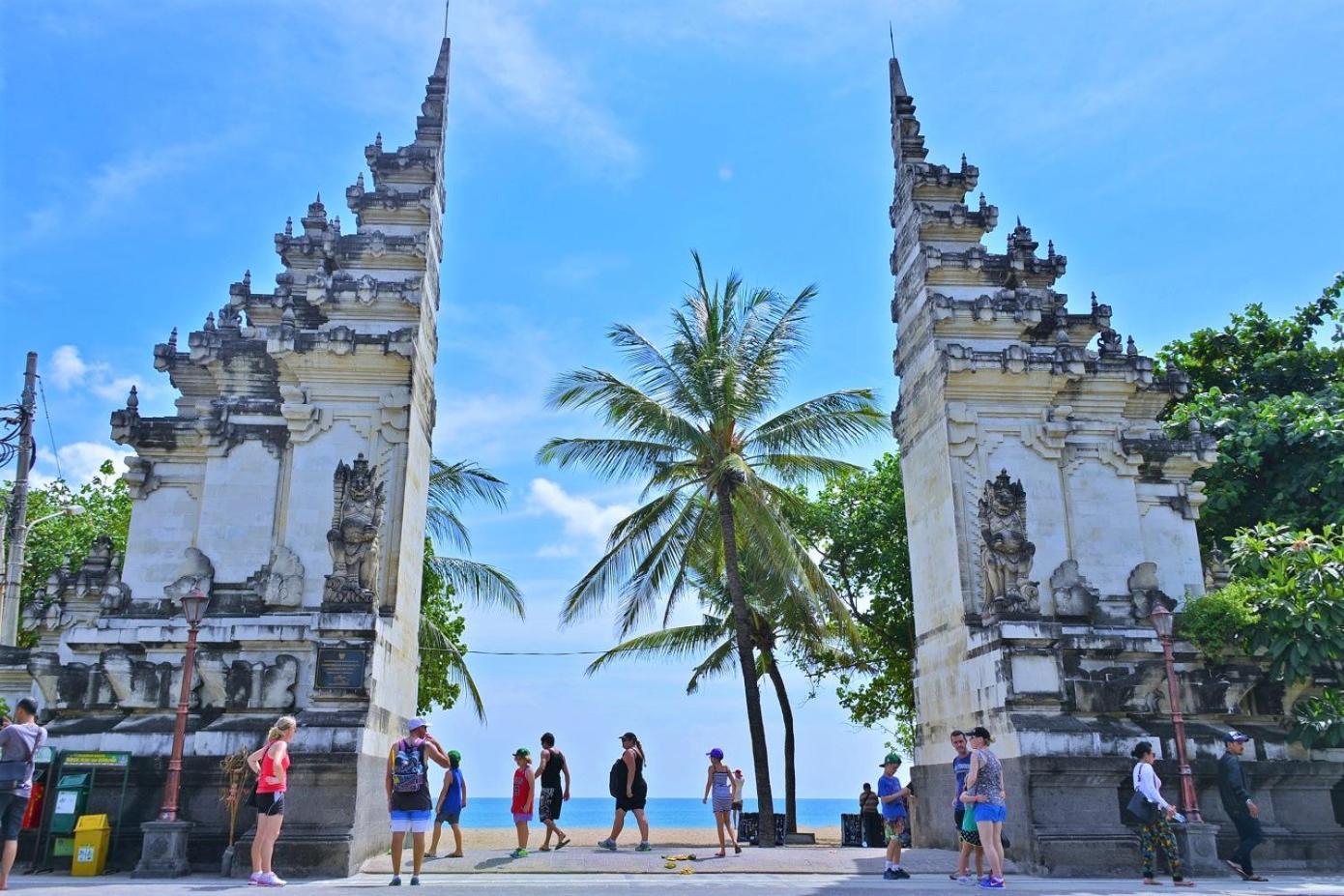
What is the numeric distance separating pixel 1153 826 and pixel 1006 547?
440cm

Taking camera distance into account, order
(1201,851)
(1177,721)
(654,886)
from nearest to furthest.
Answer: (654,886) → (1201,851) → (1177,721)

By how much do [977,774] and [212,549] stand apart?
12423 millimetres

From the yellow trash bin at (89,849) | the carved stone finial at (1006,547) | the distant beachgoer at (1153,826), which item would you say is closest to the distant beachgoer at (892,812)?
the distant beachgoer at (1153,826)

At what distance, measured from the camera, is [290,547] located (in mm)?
17625

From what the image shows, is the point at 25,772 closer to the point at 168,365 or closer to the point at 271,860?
the point at 271,860

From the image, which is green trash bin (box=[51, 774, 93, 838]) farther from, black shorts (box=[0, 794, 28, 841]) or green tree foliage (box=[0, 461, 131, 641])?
green tree foliage (box=[0, 461, 131, 641])

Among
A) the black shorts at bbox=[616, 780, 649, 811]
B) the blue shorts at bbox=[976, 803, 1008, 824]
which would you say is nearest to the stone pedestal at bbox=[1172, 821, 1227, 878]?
the blue shorts at bbox=[976, 803, 1008, 824]

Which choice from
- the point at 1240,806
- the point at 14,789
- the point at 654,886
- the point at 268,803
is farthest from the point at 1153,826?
the point at 14,789

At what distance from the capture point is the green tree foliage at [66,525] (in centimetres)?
3192

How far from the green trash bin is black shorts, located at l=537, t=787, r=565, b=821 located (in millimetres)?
6139

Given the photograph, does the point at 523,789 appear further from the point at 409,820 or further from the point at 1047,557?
the point at 1047,557

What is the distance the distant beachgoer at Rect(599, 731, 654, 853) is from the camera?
15.8 meters

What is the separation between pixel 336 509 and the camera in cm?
Result: 1662

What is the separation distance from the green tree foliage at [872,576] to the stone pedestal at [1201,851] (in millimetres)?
13810
